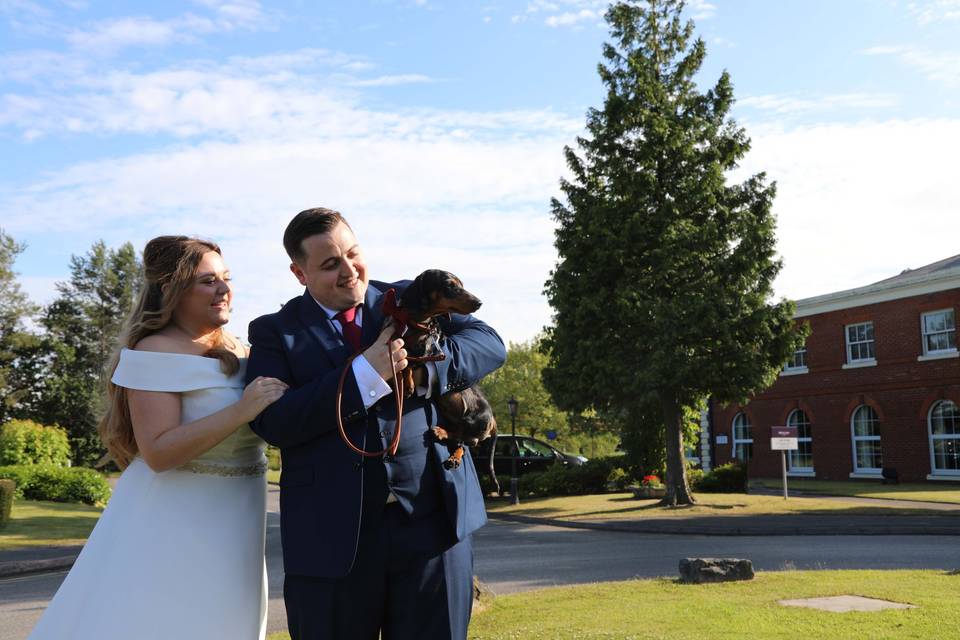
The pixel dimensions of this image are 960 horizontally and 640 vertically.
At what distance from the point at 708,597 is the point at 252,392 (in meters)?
6.16

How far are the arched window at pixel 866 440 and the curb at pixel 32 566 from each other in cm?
2821

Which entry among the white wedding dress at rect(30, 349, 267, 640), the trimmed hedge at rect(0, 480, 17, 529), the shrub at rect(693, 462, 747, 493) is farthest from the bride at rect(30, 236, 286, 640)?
the shrub at rect(693, 462, 747, 493)

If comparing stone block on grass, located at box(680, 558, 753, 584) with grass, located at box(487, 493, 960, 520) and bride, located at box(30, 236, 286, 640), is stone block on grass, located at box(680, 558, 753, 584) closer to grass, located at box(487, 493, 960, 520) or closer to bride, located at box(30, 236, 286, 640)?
bride, located at box(30, 236, 286, 640)

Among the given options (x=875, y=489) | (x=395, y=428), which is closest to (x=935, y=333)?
(x=875, y=489)

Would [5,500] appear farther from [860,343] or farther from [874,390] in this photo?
[860,343]

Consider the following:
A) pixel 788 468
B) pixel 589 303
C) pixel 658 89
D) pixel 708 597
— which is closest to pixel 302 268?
pixel 708 597

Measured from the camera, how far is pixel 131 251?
67.1 m

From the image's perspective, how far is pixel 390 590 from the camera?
278 centimetres

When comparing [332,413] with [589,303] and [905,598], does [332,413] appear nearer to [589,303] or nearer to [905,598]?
[905,598]

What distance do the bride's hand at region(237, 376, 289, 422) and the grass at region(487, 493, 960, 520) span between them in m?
17.1

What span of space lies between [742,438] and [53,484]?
2756 centimetres

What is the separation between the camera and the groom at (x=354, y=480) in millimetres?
2691

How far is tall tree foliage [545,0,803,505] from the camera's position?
2045cm

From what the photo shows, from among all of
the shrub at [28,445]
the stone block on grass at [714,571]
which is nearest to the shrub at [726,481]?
the stone block on grass at [714,571]
